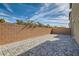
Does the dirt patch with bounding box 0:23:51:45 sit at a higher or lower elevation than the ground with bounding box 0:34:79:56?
higher

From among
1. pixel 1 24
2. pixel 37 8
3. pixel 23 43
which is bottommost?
pixel 23 43

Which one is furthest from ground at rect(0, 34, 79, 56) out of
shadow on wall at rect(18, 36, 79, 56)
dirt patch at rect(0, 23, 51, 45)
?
dirt patch at rect(0, 23, 51, 45)

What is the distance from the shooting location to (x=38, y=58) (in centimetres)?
514

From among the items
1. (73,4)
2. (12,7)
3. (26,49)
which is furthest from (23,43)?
(73,4)

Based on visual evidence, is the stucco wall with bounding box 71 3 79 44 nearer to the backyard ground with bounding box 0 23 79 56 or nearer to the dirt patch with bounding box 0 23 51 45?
the backyard ground with bounding box 0 23 79 56

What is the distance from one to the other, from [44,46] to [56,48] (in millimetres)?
328

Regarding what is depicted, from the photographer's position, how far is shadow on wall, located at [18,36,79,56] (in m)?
5.37

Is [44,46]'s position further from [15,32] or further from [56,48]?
[15,32]

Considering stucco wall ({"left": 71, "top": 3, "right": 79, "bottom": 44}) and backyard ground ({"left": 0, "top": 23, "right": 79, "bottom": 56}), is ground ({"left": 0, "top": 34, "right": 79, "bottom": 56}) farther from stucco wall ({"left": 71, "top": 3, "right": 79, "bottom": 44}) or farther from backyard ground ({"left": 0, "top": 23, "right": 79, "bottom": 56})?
stucco wall ({"left": 71, "top": 3, "right": 79, "bottom": 44})

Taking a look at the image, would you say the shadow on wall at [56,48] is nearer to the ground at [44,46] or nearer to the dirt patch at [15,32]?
the ground at [44,46]

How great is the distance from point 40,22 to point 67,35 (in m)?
0.80

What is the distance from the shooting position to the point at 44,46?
5.50 m

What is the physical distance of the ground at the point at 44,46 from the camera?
5.39m

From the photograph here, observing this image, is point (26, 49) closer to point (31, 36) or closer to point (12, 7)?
point (31, 36)
